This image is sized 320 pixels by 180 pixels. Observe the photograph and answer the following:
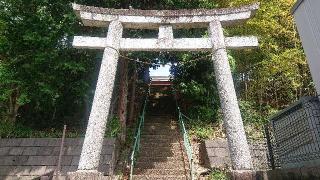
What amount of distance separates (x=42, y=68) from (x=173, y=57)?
5456mm

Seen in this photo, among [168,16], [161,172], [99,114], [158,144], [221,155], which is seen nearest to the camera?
[99,114]

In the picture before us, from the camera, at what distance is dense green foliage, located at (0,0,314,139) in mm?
12266

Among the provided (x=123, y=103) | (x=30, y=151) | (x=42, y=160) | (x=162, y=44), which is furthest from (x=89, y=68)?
(x=162, y=44)

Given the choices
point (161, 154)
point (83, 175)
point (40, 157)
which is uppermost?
point (161, 154)

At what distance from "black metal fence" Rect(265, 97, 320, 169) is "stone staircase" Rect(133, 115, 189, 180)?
3.19 meters

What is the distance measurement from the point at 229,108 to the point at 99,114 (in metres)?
3.21

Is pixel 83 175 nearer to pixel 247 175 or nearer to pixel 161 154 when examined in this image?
pixel 247 175

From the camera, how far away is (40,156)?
11773 millimetres

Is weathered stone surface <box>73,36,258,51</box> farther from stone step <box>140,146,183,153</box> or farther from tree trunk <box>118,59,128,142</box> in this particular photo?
stone step <box>140,146,183,153</box>

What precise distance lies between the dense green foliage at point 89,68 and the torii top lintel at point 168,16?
115 cm

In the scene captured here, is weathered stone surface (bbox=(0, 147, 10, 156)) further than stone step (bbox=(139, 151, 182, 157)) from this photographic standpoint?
No

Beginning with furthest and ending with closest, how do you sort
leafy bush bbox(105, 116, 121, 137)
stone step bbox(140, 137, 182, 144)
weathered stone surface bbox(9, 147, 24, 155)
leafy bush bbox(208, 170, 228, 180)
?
stone step bbox(140, 137, 182, 144), leafy bush bbox(105, 116, 121, 137), weathered stone surface bbox(9, 147, 24, 155), leafy bush bbox(208, 170, 228, 180)

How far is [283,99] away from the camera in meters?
18.5

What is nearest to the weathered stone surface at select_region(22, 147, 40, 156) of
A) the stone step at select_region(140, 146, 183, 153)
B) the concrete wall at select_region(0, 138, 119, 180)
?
the concrete wall at select_region(0, 138, 119, 180)
